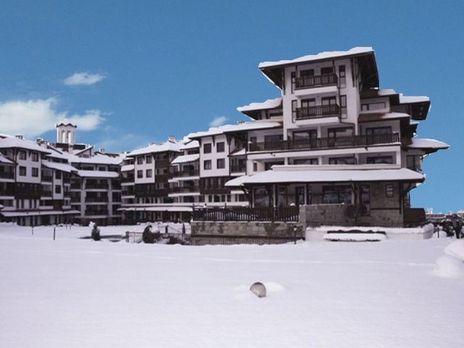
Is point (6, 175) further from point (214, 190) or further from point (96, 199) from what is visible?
point (214, 190)

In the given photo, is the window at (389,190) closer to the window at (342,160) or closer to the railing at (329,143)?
the railing at (329,143)

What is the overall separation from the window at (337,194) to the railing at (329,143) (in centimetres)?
374

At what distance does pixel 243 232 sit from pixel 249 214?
4.60ft

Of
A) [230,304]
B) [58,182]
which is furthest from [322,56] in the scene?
[58,182]

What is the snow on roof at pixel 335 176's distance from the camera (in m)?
30.7

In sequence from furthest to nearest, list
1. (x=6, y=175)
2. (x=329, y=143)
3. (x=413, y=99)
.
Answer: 1. (x=6, y=175)
2. (x=413, y=99)
3. (x=329, y=143)

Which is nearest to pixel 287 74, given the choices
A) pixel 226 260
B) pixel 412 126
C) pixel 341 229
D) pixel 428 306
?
pixel 412 126

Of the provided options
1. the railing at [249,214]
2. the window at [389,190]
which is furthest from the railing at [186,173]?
the window at [389,190]

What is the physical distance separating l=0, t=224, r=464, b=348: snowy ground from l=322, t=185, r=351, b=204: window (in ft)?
67.2

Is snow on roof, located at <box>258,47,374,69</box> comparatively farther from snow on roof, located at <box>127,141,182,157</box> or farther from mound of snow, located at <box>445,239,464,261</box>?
snow on roof, located at <box>127,141,182,157</box>

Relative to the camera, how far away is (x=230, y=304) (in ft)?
29.8

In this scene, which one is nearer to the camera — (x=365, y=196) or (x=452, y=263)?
(x=452, y=263)

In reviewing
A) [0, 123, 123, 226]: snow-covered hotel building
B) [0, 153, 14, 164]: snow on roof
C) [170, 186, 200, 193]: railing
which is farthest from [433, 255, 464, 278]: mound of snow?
[0, 153, 14, 164]: snow on roof

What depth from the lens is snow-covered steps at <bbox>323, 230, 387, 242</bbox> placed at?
2502 centimetres
